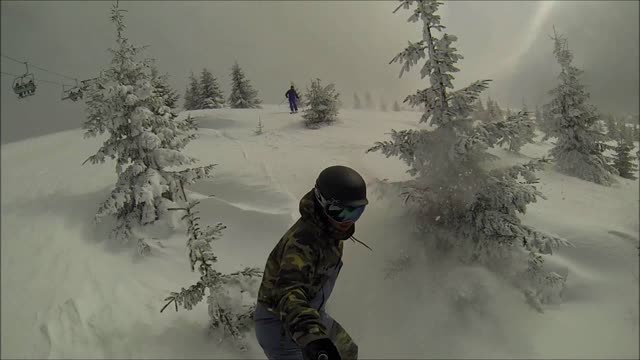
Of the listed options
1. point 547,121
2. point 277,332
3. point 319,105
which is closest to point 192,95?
point 319,105

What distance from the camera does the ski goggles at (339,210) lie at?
2797 millimetres

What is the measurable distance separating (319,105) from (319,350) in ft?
64.3

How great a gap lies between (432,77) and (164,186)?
280 inches

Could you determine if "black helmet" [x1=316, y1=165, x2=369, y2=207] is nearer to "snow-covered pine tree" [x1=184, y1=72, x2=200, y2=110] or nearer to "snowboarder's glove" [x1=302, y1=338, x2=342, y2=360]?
"snowboarder's glove" [x1=302, y1=338, x2=342, y2=360]

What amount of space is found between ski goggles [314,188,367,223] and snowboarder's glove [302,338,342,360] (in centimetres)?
86

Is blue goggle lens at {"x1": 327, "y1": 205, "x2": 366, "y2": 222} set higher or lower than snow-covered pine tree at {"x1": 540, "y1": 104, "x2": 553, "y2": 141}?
lower

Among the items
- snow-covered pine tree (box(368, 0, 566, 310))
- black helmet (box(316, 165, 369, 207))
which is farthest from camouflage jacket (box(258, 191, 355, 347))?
snow-covered pine tree (box(368, 0, 566, 310))

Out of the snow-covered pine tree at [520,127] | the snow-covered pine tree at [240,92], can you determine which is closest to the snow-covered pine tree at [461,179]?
the snow-covered pine tree at [520,127]

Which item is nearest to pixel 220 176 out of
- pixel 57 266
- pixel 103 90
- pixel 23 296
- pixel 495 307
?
pixel 103 90

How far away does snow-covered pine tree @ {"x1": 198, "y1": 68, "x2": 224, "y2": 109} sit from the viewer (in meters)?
36.6

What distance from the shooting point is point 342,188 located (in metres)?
2.74

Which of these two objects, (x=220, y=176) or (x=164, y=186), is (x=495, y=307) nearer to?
(x=164, y=186)

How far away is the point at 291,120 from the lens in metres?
23.2

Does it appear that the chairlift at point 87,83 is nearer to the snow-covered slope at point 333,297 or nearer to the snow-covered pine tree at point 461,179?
the snow-covered slope at point 333,297
